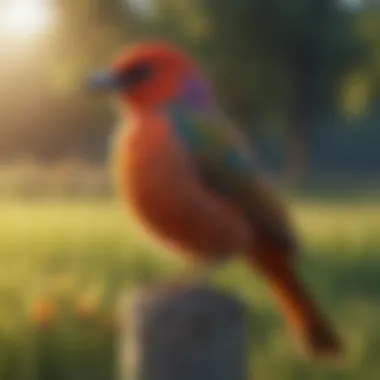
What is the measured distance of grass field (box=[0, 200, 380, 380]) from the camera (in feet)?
3.98

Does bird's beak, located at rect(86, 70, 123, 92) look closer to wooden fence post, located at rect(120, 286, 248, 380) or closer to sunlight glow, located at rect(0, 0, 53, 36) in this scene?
sunlight glow, located at rect(0, 0, 53, 36)

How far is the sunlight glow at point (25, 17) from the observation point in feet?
4.09

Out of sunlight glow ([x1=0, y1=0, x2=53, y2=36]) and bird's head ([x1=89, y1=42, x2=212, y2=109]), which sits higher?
sunlight glow ([x1=0, y1=0, x2=53, y2=36])

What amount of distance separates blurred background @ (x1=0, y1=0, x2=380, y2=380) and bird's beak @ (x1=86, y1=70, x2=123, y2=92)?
0.7 inches

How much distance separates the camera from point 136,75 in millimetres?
1184

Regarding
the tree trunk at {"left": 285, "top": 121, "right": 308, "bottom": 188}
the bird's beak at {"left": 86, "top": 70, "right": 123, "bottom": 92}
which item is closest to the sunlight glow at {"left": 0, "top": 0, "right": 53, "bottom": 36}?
the bird's beak at {"left": 86, "top": 70, "right": 123, "bottom": 92}

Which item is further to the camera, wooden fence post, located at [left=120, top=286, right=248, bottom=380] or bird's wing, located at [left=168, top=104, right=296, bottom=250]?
bird's wing, located at [left=168, top=104, right=296, bottom=250]

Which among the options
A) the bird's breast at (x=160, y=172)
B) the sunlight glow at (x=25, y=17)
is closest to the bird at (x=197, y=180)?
the bird's breast at (x=160, y=172)

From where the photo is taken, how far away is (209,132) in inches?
46.6

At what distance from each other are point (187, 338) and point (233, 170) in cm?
29

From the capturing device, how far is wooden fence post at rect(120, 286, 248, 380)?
0.97m

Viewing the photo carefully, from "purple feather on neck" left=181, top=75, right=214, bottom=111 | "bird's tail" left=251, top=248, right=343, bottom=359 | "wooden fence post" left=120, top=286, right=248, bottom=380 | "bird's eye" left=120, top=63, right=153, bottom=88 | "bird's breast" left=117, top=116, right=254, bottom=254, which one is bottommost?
"wooden fence post" left=120, top=286, right=248, bottom=380

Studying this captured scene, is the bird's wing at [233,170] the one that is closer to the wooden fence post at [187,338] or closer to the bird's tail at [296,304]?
the bird's tail at [296,304]

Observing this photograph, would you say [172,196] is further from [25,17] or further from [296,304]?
[25,17]
